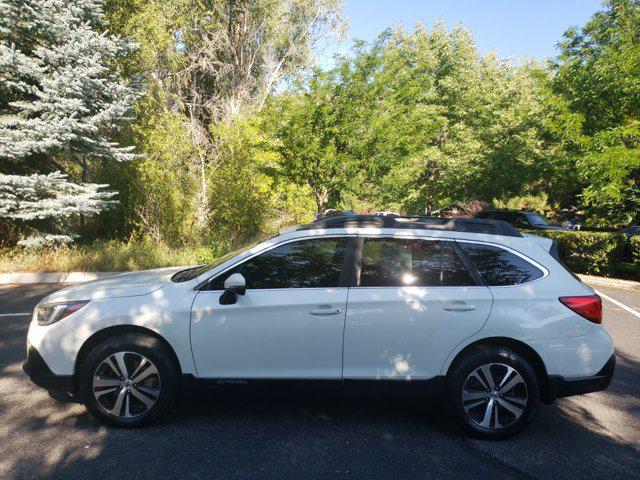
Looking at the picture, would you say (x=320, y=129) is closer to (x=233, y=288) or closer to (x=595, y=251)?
(x=233, y=288)

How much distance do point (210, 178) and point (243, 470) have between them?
12097 mm

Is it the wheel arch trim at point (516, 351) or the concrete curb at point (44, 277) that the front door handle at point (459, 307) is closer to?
the wheel arch trim at point (516, 351)

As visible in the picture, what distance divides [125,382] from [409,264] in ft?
7.88

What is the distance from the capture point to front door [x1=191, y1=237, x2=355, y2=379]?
136 inches

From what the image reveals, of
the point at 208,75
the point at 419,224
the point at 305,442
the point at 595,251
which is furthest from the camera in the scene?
the point at 208,75

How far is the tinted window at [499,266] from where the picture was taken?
3635 mm

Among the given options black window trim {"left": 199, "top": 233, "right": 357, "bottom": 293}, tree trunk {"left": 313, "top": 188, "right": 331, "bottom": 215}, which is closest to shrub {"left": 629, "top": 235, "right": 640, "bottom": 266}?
tree trunk {"left": 313, "top": 188, "right": 331, "bottom": 215}

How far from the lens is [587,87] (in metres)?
14.9

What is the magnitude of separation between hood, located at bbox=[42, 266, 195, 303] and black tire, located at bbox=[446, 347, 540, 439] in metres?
2.49

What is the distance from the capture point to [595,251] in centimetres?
1331

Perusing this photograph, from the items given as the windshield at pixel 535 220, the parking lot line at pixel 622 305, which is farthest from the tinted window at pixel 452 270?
the windshield at pixel 535 220

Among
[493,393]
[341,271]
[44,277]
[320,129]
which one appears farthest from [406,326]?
[44,277]

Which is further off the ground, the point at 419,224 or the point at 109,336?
the point at 419,224

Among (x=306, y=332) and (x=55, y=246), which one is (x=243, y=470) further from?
(x=55, y=246)
